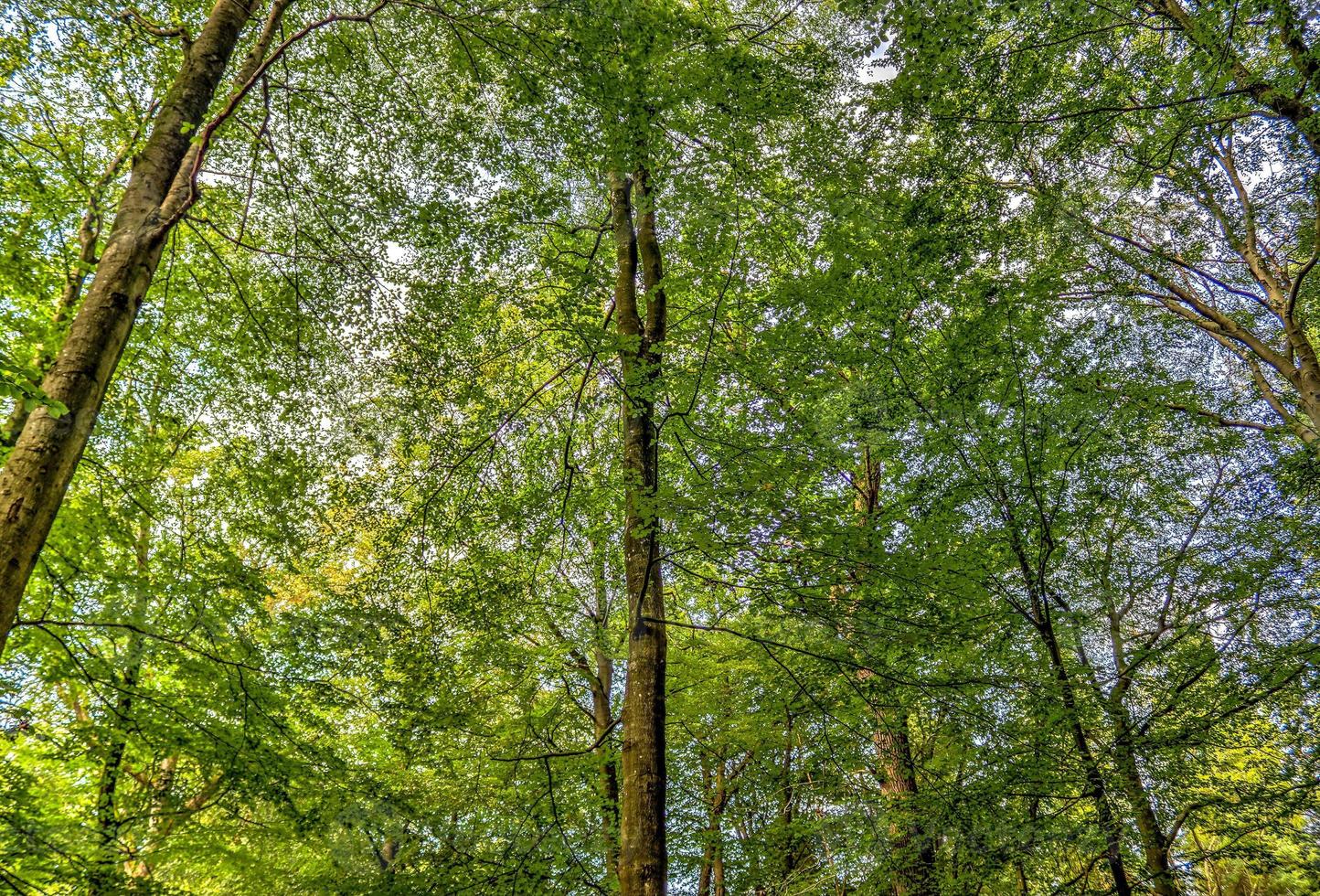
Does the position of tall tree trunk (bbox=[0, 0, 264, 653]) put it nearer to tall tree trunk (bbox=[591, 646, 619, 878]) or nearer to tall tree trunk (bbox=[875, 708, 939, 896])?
tall tree trunk (bbox=[591, 646, 619, 878])

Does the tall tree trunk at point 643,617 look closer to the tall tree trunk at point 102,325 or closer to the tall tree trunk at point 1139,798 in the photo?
the tall tree trunk at point 102,325

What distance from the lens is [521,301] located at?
4.54 meters

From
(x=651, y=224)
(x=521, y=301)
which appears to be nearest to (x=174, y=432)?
(x=521, y=301)

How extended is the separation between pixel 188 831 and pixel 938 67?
30.5 feet

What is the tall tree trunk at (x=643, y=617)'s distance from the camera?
3738 mm

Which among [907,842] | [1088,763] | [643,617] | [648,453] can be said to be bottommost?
[907,842]

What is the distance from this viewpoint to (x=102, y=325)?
2.72m

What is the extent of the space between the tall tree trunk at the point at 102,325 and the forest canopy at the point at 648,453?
0.06m

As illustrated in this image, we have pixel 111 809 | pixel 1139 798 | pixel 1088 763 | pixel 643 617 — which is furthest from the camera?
pixel 111 809

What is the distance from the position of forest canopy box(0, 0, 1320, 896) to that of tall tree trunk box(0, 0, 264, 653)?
62mm

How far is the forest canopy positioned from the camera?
4.05 m

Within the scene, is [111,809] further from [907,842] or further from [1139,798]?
[1139,798]

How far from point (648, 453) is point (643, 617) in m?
1.19

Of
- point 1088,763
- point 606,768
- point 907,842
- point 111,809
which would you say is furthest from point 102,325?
point 606,768
